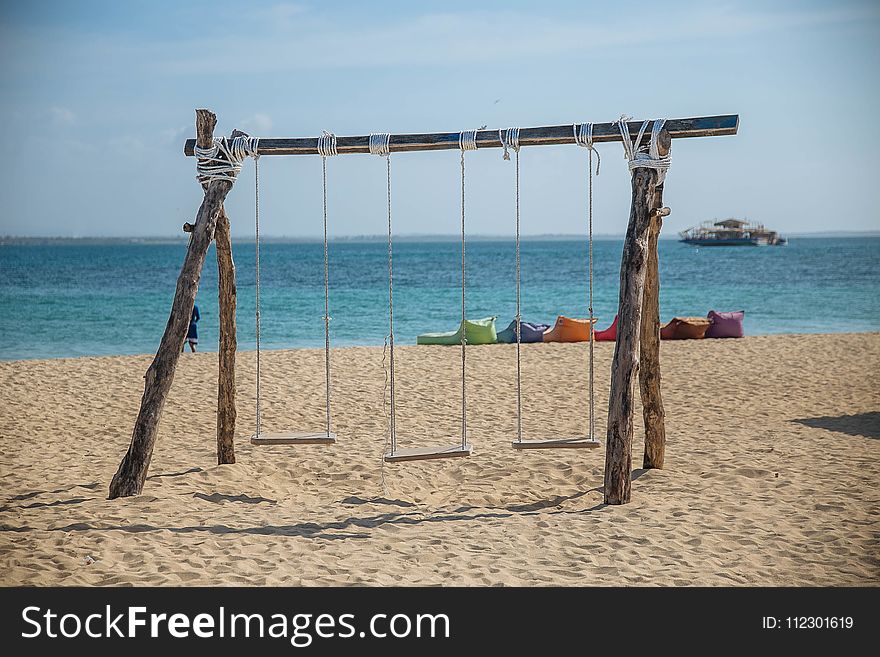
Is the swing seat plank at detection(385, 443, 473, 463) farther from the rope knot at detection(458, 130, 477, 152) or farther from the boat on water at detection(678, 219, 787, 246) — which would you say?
the boat on water at detection(678, 219, 787, 246)

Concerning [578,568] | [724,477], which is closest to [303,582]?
[578,568]

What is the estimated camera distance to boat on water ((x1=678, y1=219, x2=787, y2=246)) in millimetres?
66500

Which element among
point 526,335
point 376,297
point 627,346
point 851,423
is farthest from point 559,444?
point 376,297

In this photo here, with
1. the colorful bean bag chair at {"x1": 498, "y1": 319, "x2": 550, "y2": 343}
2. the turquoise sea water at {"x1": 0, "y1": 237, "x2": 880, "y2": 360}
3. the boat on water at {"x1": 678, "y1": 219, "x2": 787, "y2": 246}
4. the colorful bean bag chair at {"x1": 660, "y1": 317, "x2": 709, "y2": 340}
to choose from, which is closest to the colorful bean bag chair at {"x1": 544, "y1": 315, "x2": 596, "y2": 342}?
the colorful bean bag chair at {"x1": 498, "y1": 319, "x2": 550, "y2": 343}

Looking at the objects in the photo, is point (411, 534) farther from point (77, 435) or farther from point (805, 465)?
point (77, 435)

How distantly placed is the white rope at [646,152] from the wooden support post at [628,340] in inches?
1.4

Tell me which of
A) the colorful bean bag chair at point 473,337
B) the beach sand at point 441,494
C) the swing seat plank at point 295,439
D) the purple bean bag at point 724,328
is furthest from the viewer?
the purple bean bag at point 724,328

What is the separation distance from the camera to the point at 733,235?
68312 mm

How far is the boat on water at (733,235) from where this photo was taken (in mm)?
66500

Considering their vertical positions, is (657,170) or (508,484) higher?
(657,170)

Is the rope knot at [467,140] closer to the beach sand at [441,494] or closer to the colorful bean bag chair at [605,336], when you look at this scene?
the beach sand at [441,494]

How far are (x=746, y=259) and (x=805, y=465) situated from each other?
48.6 m

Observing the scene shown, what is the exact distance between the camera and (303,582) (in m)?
3.75

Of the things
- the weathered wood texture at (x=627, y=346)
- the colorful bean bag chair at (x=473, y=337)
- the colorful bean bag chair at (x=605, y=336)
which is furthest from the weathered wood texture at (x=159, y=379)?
the colorful bean bag chair at (x=605, y=336)
